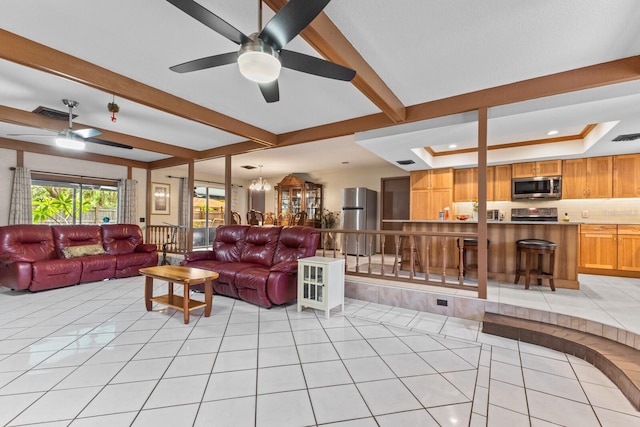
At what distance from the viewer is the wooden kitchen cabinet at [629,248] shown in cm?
459

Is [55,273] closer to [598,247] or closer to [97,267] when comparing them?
[97,267]

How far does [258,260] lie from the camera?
422cm

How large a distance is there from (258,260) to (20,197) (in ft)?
16.9

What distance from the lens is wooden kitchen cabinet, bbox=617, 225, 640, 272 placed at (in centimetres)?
459

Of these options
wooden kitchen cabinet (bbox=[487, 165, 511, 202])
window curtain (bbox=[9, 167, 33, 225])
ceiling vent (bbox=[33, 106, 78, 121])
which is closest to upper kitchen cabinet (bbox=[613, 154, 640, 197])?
wooden kitchen cabinet (bbox=[487, 165, 511, 202])

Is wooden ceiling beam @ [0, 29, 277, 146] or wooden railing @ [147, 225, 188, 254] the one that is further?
wooden railing @ [147, 225, 188, 254]

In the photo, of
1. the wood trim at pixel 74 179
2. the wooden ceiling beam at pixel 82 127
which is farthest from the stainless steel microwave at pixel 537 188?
the wood trim at pixel 74 179

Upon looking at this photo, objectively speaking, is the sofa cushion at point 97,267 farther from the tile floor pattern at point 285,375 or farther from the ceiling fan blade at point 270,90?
the ceiling fan blade at point 270,90

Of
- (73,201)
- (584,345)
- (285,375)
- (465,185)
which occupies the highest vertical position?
(465,185)

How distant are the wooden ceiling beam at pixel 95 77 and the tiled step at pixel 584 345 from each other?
431 cm

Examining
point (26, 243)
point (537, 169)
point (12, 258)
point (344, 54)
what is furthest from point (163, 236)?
point (537, 169)

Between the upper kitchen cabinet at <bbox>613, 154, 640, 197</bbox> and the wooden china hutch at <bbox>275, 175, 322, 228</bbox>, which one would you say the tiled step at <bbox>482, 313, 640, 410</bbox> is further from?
the wooden china hutch at <bbox>275, 175, 322, 228</bbox>

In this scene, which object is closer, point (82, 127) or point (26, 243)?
point (26, 243)

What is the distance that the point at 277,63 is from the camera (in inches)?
76.2
